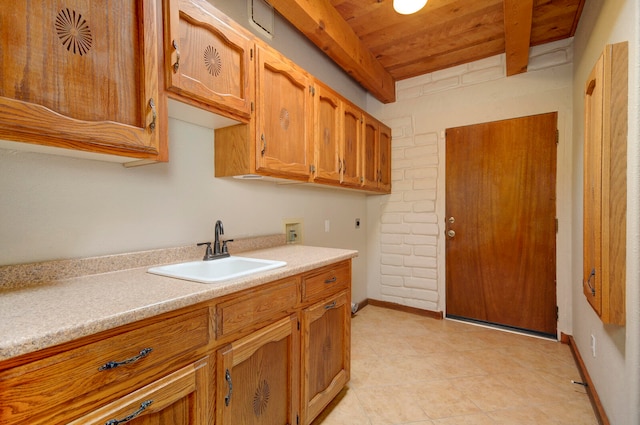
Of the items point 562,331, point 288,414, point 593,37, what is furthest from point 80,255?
point 562,331

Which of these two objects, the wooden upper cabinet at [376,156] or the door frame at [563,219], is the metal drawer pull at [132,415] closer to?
the wooden upper cabinet at [376,156]

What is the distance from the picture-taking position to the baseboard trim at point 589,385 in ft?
5.02

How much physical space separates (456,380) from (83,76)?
8.34 feet

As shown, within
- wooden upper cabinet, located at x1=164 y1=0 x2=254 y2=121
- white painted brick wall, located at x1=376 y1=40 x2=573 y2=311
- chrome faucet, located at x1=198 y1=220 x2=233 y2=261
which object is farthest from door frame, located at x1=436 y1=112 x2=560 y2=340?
chrome faucet, located at x1=198 y1=220 x2=233 y2=261

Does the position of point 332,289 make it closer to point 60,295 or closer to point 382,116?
point 60,295

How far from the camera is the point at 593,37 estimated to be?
178cm

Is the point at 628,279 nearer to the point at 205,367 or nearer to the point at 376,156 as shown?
the point at 205,367

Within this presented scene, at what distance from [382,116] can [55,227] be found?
3.12m

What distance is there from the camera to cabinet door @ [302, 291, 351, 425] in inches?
56.4

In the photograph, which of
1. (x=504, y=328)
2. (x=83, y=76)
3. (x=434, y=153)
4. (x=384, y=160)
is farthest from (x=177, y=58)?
(x=504, y=328)

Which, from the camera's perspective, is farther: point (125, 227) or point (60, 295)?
point (125, 227)

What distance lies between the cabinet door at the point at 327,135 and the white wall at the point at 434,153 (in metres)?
1.28

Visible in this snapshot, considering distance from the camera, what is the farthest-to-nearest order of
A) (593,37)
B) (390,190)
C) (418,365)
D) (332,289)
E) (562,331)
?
(390,190) < (562,331) < (418,365) < (593,37) < (332,289)

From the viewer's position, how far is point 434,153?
10.0ft
